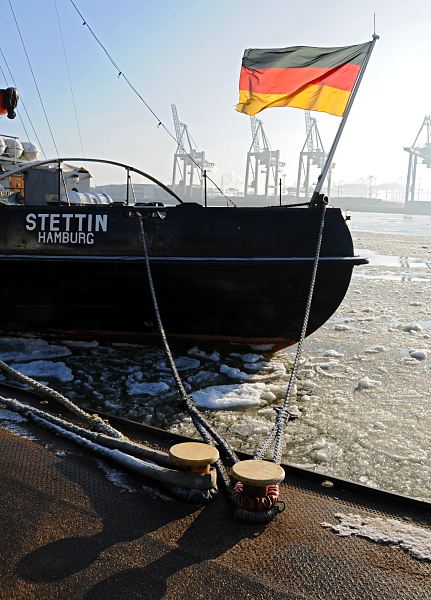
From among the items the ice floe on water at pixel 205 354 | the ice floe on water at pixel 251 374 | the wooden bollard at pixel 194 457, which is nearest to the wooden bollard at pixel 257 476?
the wooden bollard at pixel 194 457

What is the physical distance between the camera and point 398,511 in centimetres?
237

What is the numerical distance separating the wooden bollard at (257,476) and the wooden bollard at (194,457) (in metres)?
0.13

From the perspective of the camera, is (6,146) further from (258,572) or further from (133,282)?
(258,572)

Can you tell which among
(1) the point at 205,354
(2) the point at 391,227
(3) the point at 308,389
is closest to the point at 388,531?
(3) the point at 308,389

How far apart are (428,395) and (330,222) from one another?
196 cm

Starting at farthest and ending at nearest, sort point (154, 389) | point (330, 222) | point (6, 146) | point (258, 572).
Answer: point (6, 146)
point (330, 222)
point (154, 389)
point (258, 572)

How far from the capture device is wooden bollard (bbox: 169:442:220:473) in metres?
2.37

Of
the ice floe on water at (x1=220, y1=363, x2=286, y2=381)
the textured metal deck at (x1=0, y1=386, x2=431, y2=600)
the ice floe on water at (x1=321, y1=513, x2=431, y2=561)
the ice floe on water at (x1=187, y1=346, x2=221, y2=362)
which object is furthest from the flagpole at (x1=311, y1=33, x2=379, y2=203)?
the ice floe on water at (x1=321, y1=513, x2=431, y2=561)

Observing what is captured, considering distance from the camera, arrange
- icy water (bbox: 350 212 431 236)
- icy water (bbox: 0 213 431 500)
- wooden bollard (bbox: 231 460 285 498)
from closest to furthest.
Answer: wooden bollard (bbox: 231 460 285 498) < icy water (bbox: 0 213 431 500) < icy water (bbox: 350 212 431 236)

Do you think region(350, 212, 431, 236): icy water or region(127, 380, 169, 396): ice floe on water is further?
region(350, 212, 431, 236): icy water

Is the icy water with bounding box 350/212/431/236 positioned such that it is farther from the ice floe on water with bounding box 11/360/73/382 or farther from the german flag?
the ice floe on water with bounding box 11/360/73/382

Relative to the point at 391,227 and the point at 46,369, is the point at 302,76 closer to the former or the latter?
the point at 46,369

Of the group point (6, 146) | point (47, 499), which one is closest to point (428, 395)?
point (47, 499)

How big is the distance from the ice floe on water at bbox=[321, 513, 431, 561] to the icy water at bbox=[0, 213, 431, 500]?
2.53 ft
